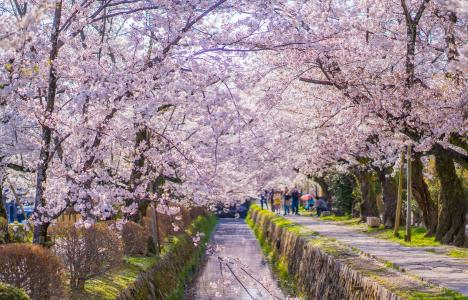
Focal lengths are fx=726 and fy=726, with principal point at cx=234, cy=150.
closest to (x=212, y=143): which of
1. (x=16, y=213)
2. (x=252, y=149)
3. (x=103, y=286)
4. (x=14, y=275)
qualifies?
A: (x=252, y=149)

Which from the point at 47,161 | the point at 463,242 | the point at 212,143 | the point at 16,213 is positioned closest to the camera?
the point at 47,161

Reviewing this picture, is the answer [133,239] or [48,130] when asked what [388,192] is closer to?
[133,239]

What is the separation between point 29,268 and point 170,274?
10.6 m

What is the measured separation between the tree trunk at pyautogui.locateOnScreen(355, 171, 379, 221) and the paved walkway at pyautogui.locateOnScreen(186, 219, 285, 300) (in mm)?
5404

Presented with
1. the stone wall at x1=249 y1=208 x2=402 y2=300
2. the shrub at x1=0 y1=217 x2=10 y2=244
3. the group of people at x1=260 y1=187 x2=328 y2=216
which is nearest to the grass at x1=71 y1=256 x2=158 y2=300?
the shrub at x1=0 y1=217 x2=10 y2=244

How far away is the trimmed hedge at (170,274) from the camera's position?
15.1m

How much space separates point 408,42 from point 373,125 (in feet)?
10.6

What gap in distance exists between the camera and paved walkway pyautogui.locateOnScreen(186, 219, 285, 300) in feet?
41.2

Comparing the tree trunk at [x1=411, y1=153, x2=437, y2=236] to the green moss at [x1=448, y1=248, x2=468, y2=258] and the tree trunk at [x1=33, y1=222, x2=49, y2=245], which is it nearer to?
the green moss at [x1=448, y1=248, x2=468, y2=258]

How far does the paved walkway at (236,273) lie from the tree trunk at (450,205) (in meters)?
5.05

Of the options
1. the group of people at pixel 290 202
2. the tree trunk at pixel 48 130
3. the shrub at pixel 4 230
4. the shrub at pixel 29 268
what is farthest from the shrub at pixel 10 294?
the group of people at pixel 290 202

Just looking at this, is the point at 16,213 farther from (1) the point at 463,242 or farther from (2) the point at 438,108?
(2) the point at 438,108

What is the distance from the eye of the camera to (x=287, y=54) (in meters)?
13.9

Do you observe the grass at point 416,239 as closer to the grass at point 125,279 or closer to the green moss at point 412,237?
the green moss at point 412,237
